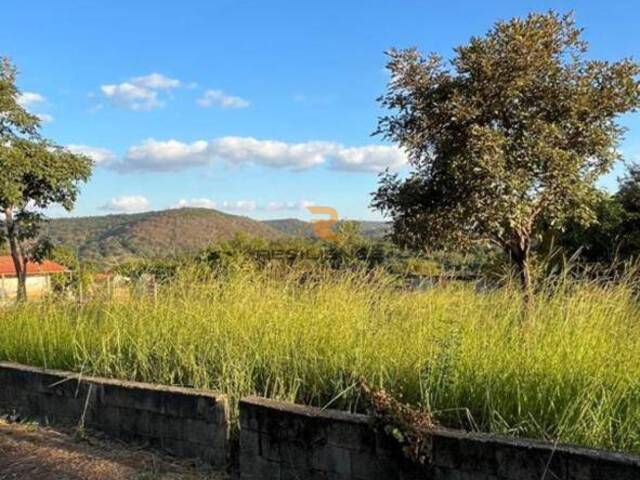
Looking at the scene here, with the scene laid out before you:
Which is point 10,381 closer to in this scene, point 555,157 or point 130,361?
point 130,361

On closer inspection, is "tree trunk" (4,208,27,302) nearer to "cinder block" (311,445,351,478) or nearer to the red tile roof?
the red tile roof

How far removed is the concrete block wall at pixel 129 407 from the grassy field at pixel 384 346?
0.26 meters

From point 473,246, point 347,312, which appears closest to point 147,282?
point 347,312

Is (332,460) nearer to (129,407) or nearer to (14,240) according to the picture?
(129,407)

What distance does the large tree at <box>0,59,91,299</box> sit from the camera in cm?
1266

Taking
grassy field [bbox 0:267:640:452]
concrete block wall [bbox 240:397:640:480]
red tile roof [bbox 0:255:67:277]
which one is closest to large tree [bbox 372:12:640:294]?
grassy field [bbox 0:267:640:452]

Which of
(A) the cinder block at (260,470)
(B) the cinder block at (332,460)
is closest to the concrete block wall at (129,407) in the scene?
(A) the cinder block at (260,470)

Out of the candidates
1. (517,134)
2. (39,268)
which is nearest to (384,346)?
(517,134)

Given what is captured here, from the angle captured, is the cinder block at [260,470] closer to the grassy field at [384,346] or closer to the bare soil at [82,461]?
the bare soil at [82,461]

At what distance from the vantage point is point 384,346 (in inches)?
174

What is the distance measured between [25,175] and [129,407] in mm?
10281

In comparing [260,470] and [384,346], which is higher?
[384,346]

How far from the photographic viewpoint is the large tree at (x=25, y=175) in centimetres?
1266

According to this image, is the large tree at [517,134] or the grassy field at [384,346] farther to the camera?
the large tree at [517,134]
